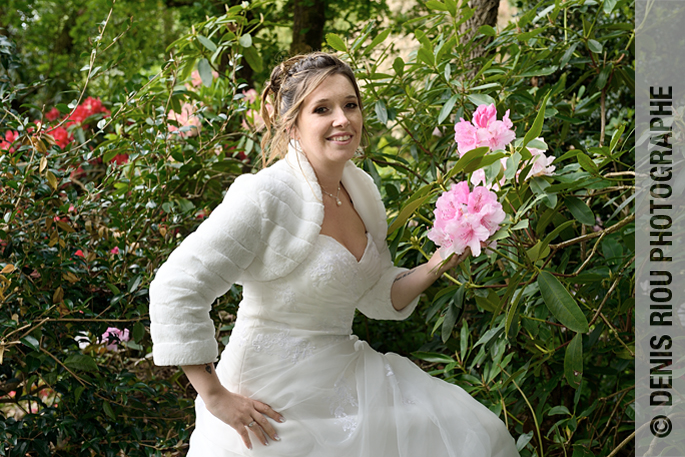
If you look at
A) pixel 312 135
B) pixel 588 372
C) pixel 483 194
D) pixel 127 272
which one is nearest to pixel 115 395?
pixel 127 272

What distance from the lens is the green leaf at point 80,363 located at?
6.02 ft

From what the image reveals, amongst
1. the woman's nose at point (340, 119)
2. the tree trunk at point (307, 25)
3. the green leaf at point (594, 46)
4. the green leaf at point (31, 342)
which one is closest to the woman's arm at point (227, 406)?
the green leaf at point (31, 342)

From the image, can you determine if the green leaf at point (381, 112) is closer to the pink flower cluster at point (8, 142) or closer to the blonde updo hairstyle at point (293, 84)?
the blonde updo hairstyle at point (293, 84)

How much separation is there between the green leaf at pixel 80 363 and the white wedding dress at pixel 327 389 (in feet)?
1.50

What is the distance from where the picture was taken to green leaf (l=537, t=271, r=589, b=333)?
128 centimetres

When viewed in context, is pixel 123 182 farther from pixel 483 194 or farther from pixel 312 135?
pixel 483 194

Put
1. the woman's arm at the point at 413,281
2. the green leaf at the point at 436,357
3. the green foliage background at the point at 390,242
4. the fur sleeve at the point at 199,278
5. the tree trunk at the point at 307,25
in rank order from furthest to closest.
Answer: the tree trunk at the point at 307,25
the green leaf at the point at 436,357
the green foliage background at the point at 390,242
the woman's arm at the point at 413,281
the fur sleeve at the point at 199,278

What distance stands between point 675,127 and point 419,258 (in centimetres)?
92

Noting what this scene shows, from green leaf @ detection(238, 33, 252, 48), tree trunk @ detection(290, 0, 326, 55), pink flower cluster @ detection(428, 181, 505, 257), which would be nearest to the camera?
pink flower cluster @ detection(428, 181, 505, 257)

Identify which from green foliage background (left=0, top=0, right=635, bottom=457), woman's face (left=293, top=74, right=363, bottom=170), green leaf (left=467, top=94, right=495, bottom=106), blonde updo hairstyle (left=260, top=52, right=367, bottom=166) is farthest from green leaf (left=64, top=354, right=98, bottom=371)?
green leaf (left=467, top=94, right=495, bottom=106)

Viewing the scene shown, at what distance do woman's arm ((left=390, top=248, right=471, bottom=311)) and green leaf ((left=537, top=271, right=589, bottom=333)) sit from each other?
27cm

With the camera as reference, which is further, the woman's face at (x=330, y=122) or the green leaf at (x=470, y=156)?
the woman's face at (x=330, y=122)

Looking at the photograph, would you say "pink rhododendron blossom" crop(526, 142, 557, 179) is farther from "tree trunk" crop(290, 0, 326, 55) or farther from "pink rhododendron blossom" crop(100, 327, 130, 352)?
"tree trunk" crop(290, 0, 326, 55)

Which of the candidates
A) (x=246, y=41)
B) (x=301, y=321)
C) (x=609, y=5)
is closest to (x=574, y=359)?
(x=301, y=321)
